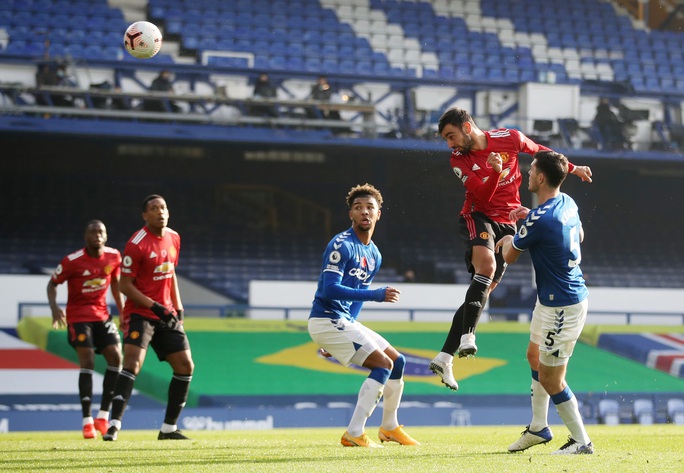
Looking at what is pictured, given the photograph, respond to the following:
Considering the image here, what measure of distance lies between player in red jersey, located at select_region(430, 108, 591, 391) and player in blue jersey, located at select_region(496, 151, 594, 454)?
2.61 ft

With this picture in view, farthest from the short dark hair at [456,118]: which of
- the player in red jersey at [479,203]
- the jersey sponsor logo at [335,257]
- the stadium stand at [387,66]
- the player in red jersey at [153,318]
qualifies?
the stadium stand at [387,66]

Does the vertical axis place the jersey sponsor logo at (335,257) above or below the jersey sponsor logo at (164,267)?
above

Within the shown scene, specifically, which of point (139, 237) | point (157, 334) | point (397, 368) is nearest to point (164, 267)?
point (139, 237)

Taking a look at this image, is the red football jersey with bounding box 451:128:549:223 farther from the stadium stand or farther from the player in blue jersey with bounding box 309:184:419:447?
the stadium stand

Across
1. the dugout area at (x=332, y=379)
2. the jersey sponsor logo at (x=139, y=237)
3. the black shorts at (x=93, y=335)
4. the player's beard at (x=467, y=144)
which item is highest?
the player's beard at (x=467, y=144)

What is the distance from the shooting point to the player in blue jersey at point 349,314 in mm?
7359

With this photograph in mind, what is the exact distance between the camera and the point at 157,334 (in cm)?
880

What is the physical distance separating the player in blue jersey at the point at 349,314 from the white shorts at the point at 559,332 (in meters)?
1.38

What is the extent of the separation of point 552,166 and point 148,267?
12.5ft

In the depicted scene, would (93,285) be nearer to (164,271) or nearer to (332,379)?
(164,271)

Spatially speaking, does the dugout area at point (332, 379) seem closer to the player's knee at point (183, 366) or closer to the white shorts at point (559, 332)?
the player's knee at point (183, 366)

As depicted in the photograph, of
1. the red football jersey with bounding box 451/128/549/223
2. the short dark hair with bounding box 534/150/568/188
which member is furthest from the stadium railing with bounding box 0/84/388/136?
the short dark hair with bounding box 534/150/568/188

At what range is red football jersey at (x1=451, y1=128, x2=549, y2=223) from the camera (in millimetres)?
7719

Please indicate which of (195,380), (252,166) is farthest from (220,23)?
(195,380)
